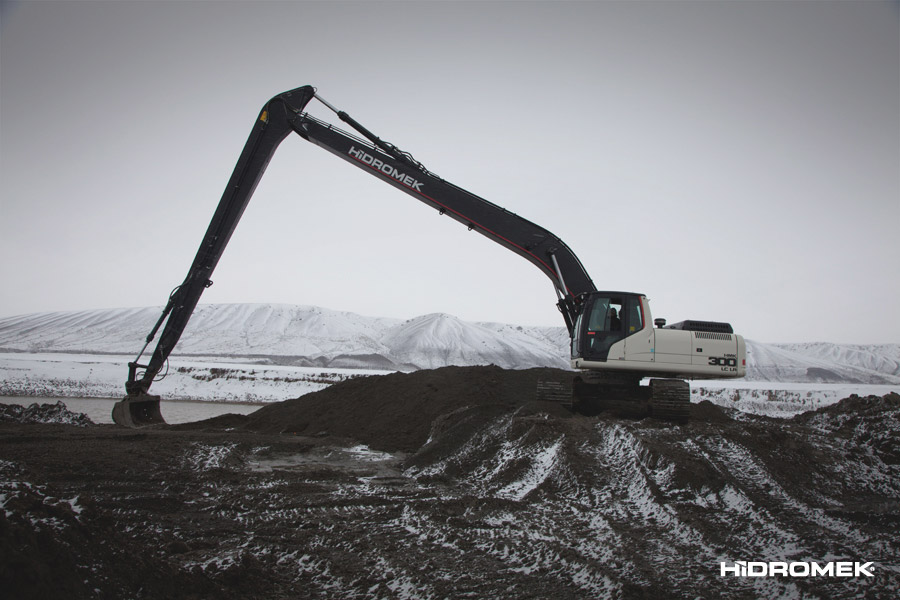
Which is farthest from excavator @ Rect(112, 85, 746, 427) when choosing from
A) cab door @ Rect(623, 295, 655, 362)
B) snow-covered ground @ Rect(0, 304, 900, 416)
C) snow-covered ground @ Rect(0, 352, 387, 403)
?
snow-covered ground @ Rect(0, 304, 900, 416)

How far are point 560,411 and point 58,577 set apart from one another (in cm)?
768

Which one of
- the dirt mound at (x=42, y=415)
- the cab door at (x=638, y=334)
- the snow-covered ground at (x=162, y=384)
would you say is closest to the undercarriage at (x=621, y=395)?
the cab door at (x=638, y=334)

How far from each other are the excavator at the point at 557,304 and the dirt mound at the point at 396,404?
6.67ft

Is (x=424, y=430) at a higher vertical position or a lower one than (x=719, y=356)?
lower

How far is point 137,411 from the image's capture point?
1055 centimetres

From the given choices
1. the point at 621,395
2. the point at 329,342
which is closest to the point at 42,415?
the point at 621,395

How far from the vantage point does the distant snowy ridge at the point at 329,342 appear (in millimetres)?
61781

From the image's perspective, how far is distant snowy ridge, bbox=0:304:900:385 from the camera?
61.8 metres

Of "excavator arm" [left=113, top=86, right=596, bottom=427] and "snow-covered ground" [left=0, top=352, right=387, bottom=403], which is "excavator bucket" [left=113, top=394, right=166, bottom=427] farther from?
"snow-covered ground" [left=0, top=352, right=387, bottom=403]

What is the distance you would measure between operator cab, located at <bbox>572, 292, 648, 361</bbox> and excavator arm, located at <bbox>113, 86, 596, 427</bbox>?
2.12 feet

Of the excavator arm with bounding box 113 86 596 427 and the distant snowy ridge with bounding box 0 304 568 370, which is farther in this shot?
the distant snowy ridge with bounding box 0 304 568 370

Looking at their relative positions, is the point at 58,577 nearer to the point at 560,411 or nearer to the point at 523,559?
the point at 523,559

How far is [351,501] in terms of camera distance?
17.6 feet

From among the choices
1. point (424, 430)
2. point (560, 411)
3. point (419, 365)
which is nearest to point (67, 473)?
A: point (424, 430)
